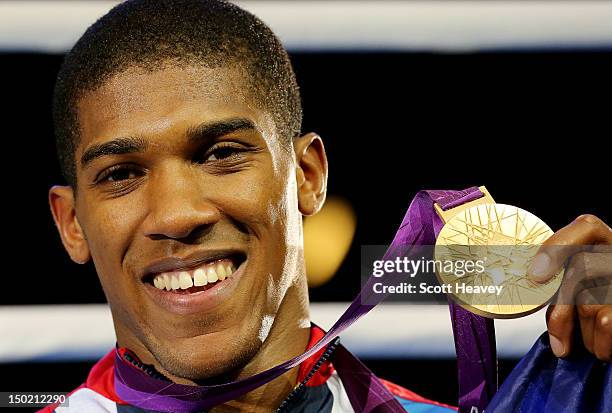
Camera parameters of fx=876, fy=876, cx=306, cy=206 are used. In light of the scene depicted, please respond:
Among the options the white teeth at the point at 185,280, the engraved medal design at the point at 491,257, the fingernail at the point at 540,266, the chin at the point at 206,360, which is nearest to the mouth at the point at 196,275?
the white teeth at the point at 185,280

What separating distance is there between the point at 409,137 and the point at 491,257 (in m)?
0.86

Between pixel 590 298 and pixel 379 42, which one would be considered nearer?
pixel 590 298

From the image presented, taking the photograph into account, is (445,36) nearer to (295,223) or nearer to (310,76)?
(310,76)

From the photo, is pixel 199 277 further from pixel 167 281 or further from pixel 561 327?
pixel 561 327

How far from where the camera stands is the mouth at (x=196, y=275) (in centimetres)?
165

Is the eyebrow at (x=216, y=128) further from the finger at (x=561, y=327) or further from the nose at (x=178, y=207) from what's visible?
the finger at (x=561, y=327)

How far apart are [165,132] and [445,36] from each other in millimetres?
889

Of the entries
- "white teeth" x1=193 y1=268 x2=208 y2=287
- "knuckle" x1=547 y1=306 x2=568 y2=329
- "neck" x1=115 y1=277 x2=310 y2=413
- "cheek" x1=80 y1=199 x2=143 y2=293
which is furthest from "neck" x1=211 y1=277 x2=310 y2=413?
"knuckle" x1=547 y1=306 x2=568 y2=329

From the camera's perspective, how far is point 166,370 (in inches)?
68.6

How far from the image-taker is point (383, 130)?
2174 millimetres

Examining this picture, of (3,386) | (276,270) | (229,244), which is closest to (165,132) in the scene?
(229,244)

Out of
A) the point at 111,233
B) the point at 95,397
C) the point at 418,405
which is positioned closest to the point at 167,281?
the point at 111,233

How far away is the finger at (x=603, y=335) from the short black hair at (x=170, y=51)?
31.2 inches

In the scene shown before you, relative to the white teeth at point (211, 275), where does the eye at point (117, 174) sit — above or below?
above
